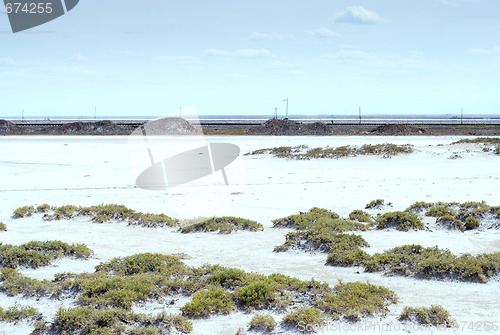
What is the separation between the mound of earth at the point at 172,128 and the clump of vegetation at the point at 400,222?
6432 cm

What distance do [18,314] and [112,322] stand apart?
166cm

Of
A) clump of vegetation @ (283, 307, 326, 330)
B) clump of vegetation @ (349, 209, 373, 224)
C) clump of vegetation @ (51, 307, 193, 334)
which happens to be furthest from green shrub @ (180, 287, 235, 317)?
clump of vegetation @ (349, 209, 373, 224)

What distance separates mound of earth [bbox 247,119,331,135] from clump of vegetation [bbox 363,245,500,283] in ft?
225

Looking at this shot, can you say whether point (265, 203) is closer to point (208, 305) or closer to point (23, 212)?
point (23, 212)

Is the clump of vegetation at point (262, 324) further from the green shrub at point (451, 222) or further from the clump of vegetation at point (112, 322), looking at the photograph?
the green shrub at point (451, 222)

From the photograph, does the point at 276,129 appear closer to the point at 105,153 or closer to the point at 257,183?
the point at 105,153

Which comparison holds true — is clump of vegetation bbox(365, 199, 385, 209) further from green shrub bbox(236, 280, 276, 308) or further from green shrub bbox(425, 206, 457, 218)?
green shrub bbox(236, 280, 276, 308)

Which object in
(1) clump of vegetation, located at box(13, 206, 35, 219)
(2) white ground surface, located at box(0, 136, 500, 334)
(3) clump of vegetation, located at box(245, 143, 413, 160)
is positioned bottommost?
(2) white ground surface, located at box(0, 136, 500, 334)

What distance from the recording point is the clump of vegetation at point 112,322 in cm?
739

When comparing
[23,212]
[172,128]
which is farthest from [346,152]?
[172,128]

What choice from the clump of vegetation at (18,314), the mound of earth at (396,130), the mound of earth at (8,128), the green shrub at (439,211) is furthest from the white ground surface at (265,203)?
the mound of earth at (8,128)

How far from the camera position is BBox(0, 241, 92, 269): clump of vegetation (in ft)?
35.4

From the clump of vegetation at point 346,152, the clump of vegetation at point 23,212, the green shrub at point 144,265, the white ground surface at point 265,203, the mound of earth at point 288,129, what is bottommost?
the white ground surface at point 265,203

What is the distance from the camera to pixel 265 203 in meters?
19.1
